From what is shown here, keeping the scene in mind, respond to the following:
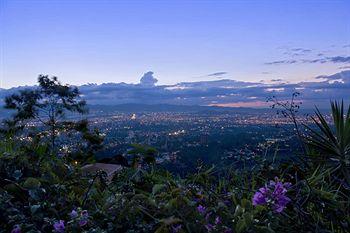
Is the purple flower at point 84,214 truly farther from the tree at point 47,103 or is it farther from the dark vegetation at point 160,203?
the tree at point 47,103

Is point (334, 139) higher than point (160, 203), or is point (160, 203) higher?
Answer: point (160, 203)

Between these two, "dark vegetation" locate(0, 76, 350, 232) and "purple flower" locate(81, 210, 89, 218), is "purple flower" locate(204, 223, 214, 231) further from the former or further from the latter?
"purple flower" locate(81, 210, 89, 218)

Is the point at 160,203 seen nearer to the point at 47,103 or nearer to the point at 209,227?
the point at 209,227

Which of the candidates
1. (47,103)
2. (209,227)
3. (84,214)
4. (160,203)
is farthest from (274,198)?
(47,103)

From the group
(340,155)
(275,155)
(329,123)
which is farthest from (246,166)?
(329,123)

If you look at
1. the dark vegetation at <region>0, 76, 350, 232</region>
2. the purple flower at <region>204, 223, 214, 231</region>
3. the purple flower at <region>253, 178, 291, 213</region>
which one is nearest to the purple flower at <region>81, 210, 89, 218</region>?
the dark vegetation at <region>0, 76, 350, 232</region>

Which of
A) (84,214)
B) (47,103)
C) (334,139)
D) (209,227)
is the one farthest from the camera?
(47,103)
